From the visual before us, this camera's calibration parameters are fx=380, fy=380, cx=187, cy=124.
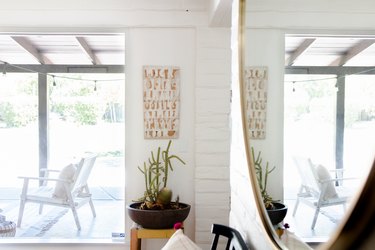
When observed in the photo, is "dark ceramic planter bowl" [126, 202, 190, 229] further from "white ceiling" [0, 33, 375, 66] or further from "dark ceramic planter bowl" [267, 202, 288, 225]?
"dark ceramic planter bowl" [267, 202, 288, 225]

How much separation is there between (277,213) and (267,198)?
0.08 m

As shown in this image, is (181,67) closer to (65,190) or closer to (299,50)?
(65,190)

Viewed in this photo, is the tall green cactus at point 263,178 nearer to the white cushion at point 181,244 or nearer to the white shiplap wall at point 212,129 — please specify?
the white cushion at point 181,244

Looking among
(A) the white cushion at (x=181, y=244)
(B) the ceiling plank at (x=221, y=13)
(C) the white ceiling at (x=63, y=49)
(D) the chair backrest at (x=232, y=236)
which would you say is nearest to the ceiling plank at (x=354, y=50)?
(D) the chair backrest at (x=232, y=236)

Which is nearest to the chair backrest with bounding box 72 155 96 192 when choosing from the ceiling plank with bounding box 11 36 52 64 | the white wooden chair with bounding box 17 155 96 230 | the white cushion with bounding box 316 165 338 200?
the white wooden chair with bounding box 17 155 96 230

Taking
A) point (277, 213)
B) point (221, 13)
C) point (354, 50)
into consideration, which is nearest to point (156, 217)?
point (221, 13)

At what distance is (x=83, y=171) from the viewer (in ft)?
10.00

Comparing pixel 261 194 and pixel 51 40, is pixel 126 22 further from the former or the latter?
pixel 261 194

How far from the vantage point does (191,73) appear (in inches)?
114

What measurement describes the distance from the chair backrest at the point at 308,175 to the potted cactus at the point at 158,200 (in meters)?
1.67

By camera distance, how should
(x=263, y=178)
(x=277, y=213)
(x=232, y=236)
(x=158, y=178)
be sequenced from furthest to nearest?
1. (x=158, y=178)
2. (x=232, y=236)
3. (x=263, y=178)
4. (x=277, y=213)

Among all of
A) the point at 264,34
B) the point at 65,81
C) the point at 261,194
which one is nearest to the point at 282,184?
the point at 261,194

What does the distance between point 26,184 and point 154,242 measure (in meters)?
1.13

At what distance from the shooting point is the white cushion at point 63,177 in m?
3.00
